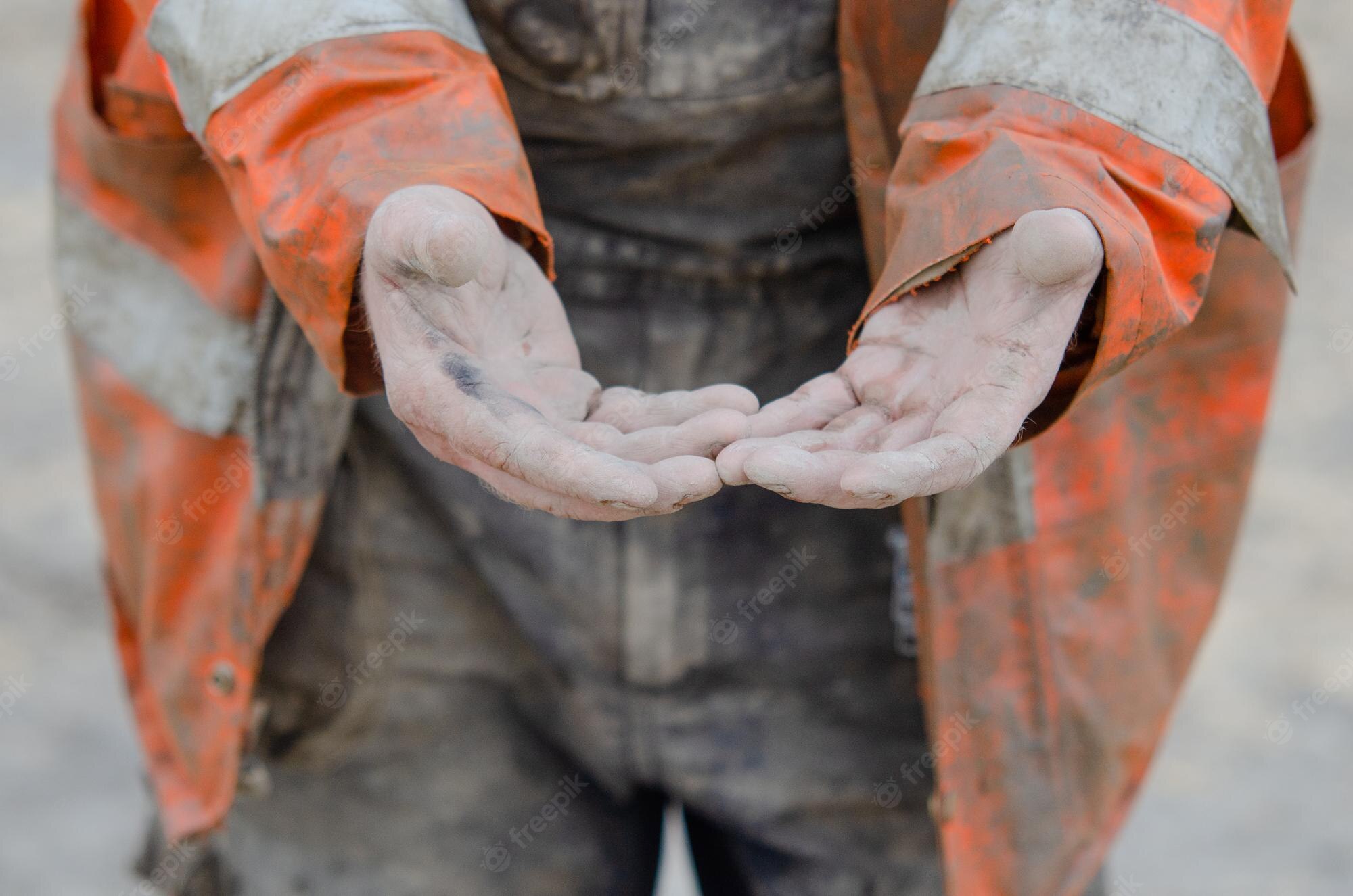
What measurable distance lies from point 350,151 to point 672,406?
235 millimetres

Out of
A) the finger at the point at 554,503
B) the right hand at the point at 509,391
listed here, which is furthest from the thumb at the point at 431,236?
the finger at the point at 554,503

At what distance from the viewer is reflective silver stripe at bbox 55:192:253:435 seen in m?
1.10

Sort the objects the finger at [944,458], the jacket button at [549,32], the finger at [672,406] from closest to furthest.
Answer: the finger at [944,458] < the finger at [672,406] < the jacket button at [549,32]

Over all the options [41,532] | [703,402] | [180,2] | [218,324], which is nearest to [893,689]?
[703,402]

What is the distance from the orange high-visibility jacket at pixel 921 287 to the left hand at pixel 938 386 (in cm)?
2

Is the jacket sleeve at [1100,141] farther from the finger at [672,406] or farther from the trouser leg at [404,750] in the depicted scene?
the trouser leg at [404,750]

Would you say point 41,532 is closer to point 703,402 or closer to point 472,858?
point 472,858

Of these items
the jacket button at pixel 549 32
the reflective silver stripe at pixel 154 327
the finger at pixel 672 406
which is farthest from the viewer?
the reflective silver stripe at pixel 154 327

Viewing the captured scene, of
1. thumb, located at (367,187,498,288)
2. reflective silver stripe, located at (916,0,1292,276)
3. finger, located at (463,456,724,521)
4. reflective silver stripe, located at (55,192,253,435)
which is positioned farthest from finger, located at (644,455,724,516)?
reflective silver stripe, located at (55,192,253,435)

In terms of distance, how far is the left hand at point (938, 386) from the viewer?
759mm

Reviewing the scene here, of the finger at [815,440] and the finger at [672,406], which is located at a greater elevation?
the finger at [815,440]

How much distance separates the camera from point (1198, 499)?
1.11 metres

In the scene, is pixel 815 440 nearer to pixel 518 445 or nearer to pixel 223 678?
pixel 518 445

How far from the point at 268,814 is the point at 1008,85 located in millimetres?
882
